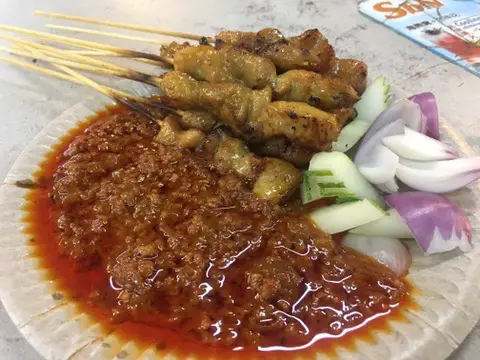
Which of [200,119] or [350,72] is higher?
[350,72]

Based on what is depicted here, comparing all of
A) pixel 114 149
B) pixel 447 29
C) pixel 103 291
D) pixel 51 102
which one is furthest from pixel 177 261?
pixel 447 29

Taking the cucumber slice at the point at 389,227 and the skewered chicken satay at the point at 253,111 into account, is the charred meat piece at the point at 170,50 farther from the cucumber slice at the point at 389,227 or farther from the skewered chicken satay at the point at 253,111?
the cucumber slice at the point at 389,227

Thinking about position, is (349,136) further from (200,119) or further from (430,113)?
(200,119)

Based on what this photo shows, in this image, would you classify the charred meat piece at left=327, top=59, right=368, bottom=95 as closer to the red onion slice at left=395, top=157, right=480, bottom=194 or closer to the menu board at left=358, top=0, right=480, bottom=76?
the red onion slice at left=395, top=157, right=480, bottom=194

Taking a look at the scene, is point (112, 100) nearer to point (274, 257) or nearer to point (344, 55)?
point (274, 257)

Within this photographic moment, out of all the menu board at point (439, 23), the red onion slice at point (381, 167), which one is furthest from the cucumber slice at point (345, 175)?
the menu board at point (439, 23)

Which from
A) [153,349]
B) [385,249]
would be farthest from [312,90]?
[153,349]
